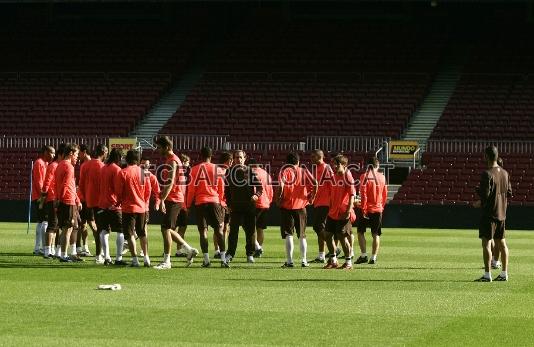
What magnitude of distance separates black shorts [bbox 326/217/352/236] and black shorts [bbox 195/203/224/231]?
190 cm

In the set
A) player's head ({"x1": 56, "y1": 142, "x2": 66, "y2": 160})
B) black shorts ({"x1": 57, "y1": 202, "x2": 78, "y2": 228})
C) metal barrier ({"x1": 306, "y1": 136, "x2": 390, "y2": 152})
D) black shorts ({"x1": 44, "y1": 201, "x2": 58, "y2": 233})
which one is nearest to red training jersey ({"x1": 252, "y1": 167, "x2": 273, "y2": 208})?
black shorts ({"x1": 57, "y1": 202, "x2": 78, "y2": 228})

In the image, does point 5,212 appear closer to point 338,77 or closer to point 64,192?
point 338,77

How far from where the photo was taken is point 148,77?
51594 millimetres

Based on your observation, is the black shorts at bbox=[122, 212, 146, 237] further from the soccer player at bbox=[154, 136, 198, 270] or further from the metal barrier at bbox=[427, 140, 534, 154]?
the metal barrier at bbox=[427, 140, 534, 154]

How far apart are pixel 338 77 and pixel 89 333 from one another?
39.3m

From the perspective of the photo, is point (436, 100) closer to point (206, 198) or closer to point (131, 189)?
point (206, 198)

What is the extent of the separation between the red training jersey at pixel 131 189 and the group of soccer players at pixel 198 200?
17mm

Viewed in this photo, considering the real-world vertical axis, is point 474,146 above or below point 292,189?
above

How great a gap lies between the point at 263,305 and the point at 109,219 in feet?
21.7

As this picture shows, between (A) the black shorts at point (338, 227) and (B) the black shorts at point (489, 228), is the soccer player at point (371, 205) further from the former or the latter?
(B) the black shorts at point (489, 228)

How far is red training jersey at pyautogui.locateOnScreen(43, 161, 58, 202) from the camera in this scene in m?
21.6

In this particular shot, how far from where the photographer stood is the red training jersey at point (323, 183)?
67.5 ft

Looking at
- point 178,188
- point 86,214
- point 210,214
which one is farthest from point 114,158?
point 86,214

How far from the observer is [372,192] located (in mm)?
21453
